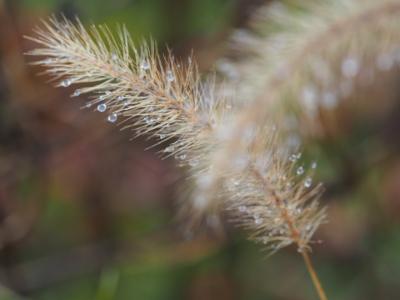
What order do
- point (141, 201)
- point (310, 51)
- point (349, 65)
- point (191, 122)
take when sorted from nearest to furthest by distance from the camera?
point (191, 122), point (310, 51), point (349, 65), point (141, 201)

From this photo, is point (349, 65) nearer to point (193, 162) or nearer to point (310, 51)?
point (310, 51)

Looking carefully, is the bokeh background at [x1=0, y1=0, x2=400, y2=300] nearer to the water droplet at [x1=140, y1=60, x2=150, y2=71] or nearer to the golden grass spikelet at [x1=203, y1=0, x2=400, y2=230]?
the golden grass spikelet at [x1=203, y1=0, x2=400, y2=230]

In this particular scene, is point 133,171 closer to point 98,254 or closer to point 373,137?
point 98,254

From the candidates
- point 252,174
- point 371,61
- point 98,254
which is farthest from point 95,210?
point 252,174

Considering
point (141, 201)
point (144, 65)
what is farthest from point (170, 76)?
point (141, 201)

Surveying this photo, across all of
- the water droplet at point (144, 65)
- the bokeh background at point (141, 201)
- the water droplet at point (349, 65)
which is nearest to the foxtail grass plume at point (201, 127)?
the water droplet at point (144, 65)

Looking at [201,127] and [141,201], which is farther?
[141,201]

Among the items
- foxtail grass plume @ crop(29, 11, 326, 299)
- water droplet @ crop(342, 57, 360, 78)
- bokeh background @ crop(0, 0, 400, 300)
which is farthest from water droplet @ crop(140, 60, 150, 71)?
bokeh background @ crop(0, 0, 400, 300)

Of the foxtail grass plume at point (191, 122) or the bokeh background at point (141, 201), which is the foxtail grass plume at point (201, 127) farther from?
the bokeh background at point (141, 201)

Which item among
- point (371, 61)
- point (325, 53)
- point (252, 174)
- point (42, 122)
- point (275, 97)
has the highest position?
point (42, 122)
